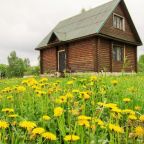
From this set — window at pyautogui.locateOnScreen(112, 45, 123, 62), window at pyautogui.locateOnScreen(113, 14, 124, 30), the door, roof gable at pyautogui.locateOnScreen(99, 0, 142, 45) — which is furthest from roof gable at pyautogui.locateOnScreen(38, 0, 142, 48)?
window at pyautogui.locateOnScreen(112, 45, 123, 62)

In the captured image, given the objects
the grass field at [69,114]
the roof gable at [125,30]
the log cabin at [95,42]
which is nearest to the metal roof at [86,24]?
the log cabin at [95,42]

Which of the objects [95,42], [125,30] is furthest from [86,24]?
[125,30]

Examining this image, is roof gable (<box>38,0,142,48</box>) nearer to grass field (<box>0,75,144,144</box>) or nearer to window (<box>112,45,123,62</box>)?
window (<box>112,45,123,62</box>)

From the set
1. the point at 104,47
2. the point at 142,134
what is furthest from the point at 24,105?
the point at 104,47

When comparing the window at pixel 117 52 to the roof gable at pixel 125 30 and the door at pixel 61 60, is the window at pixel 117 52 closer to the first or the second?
the roof gable at pixel 125 30

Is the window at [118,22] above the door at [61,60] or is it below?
above

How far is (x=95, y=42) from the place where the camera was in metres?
21.9

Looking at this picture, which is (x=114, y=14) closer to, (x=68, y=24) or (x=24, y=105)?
(x=68, y=24)

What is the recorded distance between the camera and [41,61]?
2844 cm

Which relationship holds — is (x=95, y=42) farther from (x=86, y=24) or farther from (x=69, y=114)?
(x=69, y=114)

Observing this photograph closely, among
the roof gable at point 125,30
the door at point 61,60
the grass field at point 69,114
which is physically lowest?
the grass field at point 69,114

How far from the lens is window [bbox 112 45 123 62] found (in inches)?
950

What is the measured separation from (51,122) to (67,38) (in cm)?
2108

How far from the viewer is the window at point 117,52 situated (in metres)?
24.1
